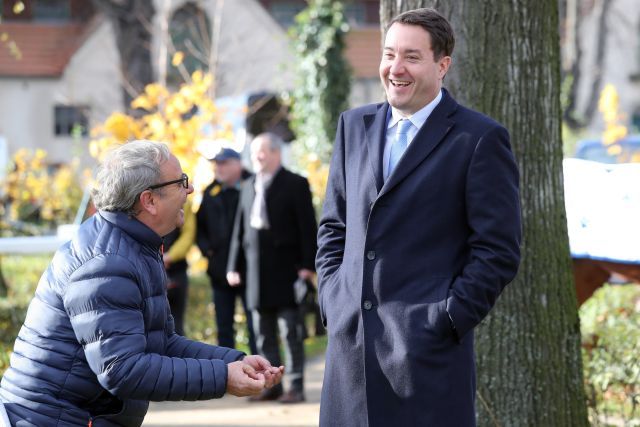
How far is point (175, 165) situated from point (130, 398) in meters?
0.78

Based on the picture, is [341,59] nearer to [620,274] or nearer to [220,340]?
[220,340]

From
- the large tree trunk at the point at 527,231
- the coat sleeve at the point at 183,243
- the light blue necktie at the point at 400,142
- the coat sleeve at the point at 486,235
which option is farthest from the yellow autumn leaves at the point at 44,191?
the coat sleeve at the point at 486,235

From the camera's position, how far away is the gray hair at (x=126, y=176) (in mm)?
3781

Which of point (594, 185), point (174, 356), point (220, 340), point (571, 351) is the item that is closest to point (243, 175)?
point (220, 340)

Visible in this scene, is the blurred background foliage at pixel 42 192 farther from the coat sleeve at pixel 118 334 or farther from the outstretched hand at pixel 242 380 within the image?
the coat sleeve at pixel 118 334

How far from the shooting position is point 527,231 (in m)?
5.64

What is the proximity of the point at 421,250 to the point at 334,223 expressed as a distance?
1.55ft

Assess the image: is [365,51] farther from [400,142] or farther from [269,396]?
[400,142]

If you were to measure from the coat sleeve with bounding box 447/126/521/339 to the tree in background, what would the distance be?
17.0 m

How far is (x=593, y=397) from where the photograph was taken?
22.1 feet

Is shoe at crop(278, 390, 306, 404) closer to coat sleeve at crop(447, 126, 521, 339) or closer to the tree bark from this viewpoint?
coat sleeve at crop(447, 126, 521, 339)

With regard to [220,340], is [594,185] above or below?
above

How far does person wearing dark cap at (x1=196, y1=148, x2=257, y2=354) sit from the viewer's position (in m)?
9.45

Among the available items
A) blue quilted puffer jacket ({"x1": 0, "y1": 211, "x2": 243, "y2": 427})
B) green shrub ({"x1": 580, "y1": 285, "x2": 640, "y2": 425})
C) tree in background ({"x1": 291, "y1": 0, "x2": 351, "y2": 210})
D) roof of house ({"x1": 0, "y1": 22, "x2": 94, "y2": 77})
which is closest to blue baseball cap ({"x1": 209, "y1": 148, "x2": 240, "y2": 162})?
green shrub ({"x1": 580, "y1": 285, "x2": 640, "y2": 425})
